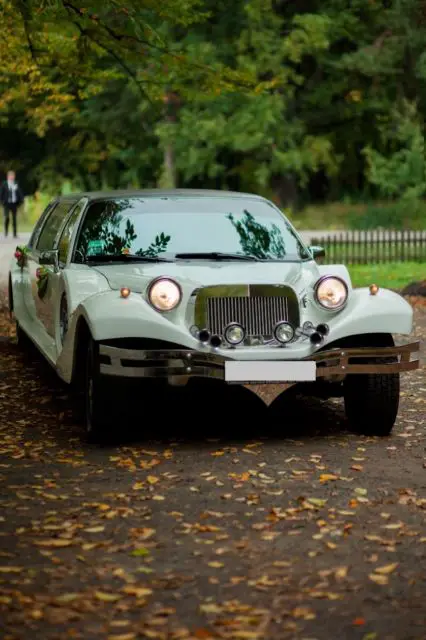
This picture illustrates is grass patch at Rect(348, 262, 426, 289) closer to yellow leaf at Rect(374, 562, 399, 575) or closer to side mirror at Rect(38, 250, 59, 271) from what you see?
side mirror at Rect(38, 250, 59, 271)

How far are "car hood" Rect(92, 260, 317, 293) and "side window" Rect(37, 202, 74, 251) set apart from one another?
192 centimetres

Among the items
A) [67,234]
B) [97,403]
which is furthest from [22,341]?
[97,403]

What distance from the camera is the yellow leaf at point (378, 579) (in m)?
5.37

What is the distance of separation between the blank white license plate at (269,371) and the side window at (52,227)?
307cm

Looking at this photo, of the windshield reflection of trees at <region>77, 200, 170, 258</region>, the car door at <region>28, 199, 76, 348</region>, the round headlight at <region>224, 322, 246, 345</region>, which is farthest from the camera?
the car door at <region>28, 199, 76, 348</region>

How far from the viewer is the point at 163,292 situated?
8203 millimetres

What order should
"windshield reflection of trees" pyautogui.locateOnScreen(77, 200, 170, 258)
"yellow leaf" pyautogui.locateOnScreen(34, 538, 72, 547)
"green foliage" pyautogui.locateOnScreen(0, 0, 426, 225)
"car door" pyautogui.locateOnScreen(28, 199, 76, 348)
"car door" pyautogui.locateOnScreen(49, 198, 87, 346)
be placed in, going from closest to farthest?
"yellow leaf" pyautogui.locateOnScreen(34, 538, 72, 547) < "windshield reflection of trees" pyautogui.locateOnScreen(77, 200, 170, 258) < "car door" pyautogui.locateOnScreen(49, 198, 87, 346) < "car door" pyautogui.locateOnScreen(28, 199, 76, 348) < "green foliage" pyautogui.locateOnScreen(0, 0, 426, 225)

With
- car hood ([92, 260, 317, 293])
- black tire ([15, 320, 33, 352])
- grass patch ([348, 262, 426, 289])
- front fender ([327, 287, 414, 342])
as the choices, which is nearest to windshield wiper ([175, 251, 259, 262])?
car hood ([92, 260, 317, 293])

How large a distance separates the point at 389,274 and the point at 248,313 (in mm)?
17309

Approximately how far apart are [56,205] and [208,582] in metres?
6.72

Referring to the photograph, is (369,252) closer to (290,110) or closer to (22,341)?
(22,341)

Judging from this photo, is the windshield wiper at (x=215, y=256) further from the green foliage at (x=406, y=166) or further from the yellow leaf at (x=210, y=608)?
the green foliage at (x=406, y=166)

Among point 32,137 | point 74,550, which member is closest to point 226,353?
point 74,550

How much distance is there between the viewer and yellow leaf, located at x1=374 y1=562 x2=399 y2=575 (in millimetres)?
5527
